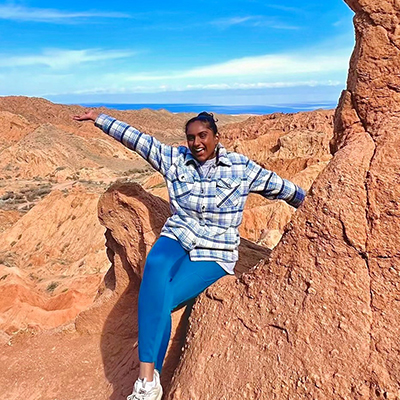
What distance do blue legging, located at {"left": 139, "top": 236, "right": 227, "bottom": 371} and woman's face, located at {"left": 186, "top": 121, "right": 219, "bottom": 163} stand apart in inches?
27.2

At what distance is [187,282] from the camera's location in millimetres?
2959

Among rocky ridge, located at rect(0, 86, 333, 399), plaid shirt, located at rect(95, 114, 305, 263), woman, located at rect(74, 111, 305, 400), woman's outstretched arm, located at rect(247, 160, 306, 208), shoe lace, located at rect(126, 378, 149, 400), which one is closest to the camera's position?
shoe lace, located at rect(126, 378, 149, 400)

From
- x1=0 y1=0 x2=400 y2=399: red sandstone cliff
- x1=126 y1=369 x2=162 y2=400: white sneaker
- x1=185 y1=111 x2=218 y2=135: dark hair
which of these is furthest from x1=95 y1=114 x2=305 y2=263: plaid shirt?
x1=126 y1=369 x2=162 y2=400: white sneaker

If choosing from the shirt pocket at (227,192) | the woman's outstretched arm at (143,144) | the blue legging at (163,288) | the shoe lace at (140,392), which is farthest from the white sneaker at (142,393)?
the woman's outstretched arm at (143,144)

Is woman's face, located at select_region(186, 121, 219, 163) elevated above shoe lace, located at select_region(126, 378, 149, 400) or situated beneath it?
elevated above

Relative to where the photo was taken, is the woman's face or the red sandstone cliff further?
the woman's face

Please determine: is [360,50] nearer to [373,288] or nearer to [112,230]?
[373,288]

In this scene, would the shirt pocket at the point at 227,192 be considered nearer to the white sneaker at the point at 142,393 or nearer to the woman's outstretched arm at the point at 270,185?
the woman's outstretched arm at the point at 270,185

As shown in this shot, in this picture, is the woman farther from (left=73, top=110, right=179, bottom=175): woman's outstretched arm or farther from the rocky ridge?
the rocky ridge

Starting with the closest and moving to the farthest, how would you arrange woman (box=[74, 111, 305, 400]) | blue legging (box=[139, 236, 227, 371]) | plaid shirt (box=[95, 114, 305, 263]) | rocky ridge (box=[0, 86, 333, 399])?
blue legging (box=[139, 236, 227, 371]), woman (box=[74, 111, 305, 400]), plaid shirt (box=[95, 114, 305, 263]), rocky ridge (box=[0, 86, 333, 399])

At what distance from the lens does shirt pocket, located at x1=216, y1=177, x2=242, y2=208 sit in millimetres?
3033

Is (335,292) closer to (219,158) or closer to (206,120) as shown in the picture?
(219,158)

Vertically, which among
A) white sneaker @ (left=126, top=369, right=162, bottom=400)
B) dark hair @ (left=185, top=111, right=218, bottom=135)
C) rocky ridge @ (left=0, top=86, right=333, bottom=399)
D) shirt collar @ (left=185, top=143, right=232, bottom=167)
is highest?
dark hair @ (left=185, top=111, right=218, bottom=135)

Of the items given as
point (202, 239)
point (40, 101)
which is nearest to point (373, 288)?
point (202, 239)
